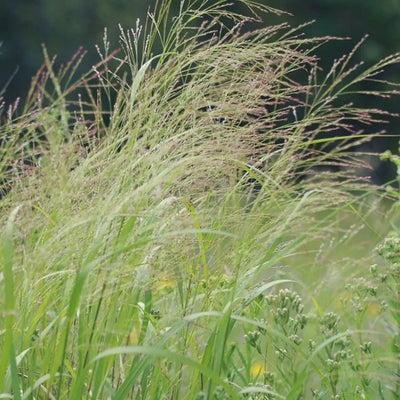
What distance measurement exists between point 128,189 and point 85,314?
1.06ft

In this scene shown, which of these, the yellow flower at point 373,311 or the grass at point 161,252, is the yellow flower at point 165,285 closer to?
the grass at point 161,252

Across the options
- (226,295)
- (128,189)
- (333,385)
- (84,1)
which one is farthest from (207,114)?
(84,1)

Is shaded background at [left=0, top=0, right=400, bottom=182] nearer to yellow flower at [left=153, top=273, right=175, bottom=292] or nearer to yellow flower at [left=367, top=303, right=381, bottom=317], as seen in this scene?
yellow flower at [left=367, top=303, right=381, bottom=317]

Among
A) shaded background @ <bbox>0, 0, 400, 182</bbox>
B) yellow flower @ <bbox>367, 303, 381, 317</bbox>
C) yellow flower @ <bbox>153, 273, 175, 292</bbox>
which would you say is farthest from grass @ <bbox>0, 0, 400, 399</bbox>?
shaded background @ <bbox>0, 0, 400, 182</bbox>

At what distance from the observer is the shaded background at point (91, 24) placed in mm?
11602

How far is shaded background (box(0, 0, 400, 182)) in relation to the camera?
38.1ft

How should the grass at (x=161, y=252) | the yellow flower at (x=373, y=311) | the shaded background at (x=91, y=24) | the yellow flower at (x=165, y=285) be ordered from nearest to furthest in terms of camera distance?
the grass at (x=161, y=252) < the yellow flower at (x=165, y=285) < the yellow flower at (x=373, y=311) < the shaded background at (x=91, y=24)

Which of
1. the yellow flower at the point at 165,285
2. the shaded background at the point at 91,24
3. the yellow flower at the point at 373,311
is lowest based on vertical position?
the yellow flower at the point at 373,311

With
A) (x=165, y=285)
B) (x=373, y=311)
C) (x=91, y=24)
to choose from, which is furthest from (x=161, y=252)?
(x=91, y=24)

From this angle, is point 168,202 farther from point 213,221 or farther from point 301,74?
point 301,74

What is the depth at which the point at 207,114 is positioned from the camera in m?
2.32

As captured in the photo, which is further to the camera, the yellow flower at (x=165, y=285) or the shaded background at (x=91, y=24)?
the shaded background at (x=91, y=24)

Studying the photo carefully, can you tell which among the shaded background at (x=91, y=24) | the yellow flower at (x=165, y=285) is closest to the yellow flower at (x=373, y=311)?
the yellow flower at (x=165, y=285)

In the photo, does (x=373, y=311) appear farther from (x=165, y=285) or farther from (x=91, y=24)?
(x=91, y=24)
